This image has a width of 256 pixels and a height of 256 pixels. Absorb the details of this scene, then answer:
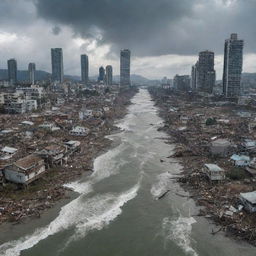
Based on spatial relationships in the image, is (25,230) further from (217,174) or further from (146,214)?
(217,174)

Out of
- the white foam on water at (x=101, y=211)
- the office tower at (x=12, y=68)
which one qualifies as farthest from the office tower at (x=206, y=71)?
the white foam on water at (x=101, y=211)

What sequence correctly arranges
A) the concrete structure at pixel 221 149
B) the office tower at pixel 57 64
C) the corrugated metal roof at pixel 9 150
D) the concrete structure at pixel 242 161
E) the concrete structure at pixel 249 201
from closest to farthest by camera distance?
the concrete structure at pixel 249 201, the concrete structure at pixel 242 161, the corrugated metal roof at pixel 9 150, the concrete structure at pixel 221 149, the office tower at pixel 57 64

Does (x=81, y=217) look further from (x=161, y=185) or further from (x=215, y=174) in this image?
(x=215, y=174)

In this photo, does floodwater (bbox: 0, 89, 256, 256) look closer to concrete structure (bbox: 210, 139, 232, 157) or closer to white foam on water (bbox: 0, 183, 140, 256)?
white foam on water (bbox: 0, 183, 140, 256)

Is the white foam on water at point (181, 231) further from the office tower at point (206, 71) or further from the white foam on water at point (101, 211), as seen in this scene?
the office tower at point (206, 71)

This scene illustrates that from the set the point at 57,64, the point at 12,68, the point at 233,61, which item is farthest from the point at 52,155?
the point at 57,64

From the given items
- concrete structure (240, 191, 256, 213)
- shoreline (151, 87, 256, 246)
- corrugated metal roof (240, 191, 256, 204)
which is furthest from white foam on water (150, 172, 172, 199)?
corrugated metal roof (240, 191, 256, 204)

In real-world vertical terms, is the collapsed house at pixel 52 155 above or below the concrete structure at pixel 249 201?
above

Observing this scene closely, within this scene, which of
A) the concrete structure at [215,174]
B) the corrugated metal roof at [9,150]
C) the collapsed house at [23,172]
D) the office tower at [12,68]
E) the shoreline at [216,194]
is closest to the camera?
the shoreline at [216,194]
